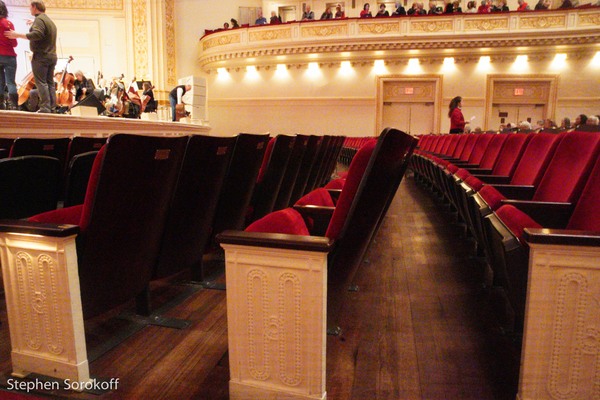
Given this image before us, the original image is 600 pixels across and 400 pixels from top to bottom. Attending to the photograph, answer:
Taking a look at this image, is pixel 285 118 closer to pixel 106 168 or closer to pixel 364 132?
pixel 364 132

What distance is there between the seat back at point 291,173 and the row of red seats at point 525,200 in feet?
1.11

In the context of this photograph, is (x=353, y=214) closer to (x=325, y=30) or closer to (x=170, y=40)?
(x=325, y=30)

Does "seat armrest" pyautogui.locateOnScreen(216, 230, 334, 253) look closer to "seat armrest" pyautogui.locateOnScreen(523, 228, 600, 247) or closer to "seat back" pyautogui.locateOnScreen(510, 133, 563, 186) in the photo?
"seat armrest" pyautogui.locateOnScreen(523, 228, 600, 247)

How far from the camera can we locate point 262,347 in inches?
14.8

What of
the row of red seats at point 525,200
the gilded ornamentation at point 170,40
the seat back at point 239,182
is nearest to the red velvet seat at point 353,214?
the row of red seats at point 525,200

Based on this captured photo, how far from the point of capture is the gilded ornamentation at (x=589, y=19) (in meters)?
3.83

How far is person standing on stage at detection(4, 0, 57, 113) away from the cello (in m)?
1.20

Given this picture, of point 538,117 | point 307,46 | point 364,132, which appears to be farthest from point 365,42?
point 538,117

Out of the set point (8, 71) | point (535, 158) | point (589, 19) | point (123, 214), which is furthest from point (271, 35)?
point (123, 214)

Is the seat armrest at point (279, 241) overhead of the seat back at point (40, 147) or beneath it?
beneath

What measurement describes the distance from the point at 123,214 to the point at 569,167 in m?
0.63

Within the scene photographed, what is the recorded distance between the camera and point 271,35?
4.59 m

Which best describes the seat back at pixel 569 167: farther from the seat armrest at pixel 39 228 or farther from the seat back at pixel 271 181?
the seat armrest at pixel 39 228

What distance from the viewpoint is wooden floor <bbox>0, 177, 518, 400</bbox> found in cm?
41
